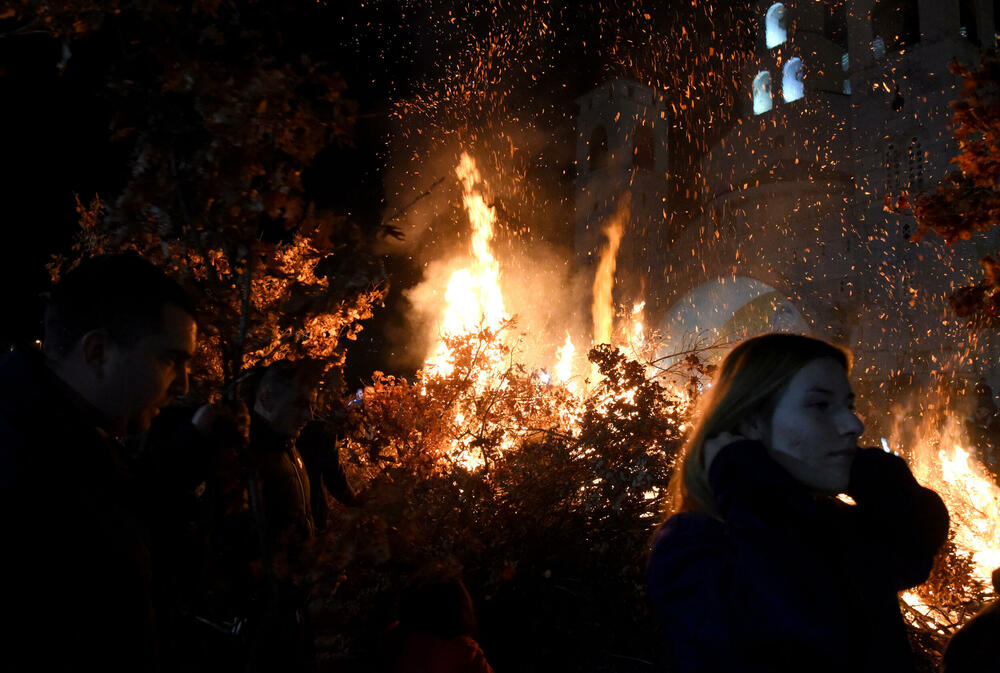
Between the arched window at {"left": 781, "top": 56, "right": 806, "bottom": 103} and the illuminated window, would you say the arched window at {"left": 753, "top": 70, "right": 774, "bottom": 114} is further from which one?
the illuminated window

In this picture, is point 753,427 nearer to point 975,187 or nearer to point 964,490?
point 975,187

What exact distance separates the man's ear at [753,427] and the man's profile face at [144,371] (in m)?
1.71

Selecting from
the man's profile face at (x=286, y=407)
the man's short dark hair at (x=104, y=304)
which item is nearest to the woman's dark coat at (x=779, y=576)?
the man's short dark hair at (x=104, y=304)

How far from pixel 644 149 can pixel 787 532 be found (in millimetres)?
42588

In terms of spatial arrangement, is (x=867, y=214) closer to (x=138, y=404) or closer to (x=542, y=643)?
(x=542, y=643)

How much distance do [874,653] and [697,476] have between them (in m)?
0.60

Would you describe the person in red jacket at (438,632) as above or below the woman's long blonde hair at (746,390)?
below

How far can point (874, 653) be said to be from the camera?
5.31 ft

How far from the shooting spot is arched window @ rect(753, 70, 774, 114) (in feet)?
125

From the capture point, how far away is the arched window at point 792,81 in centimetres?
3575

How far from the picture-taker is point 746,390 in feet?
6.03

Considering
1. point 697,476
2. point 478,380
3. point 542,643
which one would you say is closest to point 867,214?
point 478,380

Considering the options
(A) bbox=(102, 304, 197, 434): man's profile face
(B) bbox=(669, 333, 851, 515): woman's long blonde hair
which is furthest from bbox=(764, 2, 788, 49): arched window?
(A) bbox=(102, 304, 197, 434): man's profile face

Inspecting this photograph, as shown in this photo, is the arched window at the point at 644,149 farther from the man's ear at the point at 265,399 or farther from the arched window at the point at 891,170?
the man's ear at the point at 265,399
